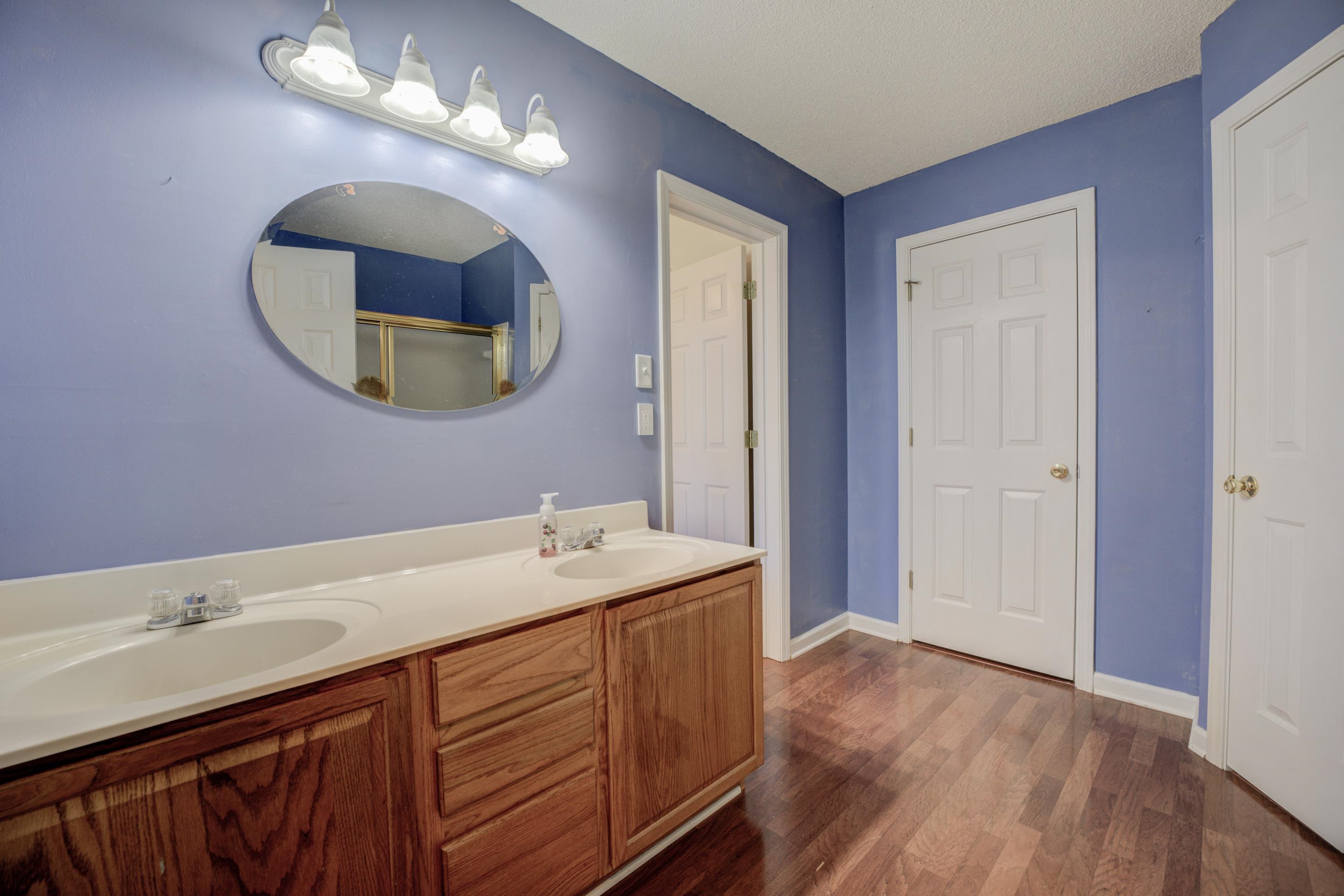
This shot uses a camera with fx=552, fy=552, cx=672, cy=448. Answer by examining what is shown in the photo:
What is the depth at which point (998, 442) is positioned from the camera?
256 cm

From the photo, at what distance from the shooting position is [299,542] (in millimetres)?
1292

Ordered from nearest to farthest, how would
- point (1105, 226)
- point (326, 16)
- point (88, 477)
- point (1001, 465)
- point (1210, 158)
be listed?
point (88, 477) → point (326, 16) → point (1210, 158) → point (1105, 226) → point (1001, 465)

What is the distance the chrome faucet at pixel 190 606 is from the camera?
1039 mm

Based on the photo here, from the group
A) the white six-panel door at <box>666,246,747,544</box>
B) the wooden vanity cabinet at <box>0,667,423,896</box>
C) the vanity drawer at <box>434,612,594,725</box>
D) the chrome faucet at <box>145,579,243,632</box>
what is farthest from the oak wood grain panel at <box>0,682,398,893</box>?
the white six-panel door at <box>666,246,747,544</box>

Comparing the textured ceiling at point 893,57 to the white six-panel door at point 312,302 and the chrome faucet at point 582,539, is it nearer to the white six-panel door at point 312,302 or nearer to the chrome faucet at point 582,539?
the white six-panel door at point 312,302

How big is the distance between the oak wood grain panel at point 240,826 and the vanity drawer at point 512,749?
0.10 metres

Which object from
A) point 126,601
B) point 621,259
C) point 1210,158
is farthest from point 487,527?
point 1210,158

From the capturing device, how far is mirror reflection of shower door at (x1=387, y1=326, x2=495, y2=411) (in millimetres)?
1452

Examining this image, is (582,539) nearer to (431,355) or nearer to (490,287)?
(431,355)

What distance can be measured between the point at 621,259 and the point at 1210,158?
197cm

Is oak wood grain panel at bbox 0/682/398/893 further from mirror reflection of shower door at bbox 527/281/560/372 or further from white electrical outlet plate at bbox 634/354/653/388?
white electrical outlet plate at bbox 634/354/653/388

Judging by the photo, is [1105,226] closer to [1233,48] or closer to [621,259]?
[1233,48]

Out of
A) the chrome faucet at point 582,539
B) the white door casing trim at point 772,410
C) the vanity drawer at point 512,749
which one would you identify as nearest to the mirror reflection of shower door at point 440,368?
the chrome faucet at point 582,539

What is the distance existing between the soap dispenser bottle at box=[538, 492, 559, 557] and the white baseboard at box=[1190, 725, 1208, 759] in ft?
7.29
